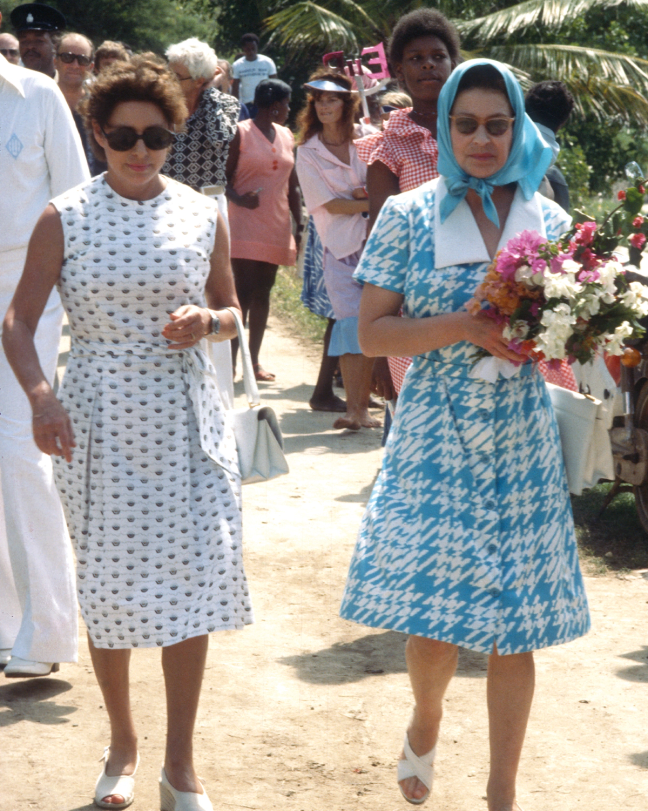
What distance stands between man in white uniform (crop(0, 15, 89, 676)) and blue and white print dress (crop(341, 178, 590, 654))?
53.5 inches

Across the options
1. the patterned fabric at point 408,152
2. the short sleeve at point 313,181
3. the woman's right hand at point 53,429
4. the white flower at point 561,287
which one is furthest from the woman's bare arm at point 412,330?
the short sleeve at point 313,181

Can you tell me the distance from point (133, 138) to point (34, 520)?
1.51 meters

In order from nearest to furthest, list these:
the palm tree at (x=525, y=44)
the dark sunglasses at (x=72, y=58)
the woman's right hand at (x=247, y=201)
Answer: the dark sunglasses at (x=72, y=58), the woman's right hand at (x=247, y=201), the palm tree at (x=525, y=44)

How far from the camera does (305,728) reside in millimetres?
3908

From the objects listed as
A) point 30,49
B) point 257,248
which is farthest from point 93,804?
point 257,248

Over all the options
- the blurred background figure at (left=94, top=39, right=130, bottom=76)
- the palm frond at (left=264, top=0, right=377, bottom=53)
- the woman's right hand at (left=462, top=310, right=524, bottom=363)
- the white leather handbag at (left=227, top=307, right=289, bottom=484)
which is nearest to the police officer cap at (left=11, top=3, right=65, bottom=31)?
the blurred background figure at (left=94, top=39, right=130, bottom=76)

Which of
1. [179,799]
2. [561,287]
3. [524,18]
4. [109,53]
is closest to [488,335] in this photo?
[561,287]

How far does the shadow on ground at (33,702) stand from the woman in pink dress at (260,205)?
530cm

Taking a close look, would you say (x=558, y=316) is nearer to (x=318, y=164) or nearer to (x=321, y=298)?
(x=318, y=164)

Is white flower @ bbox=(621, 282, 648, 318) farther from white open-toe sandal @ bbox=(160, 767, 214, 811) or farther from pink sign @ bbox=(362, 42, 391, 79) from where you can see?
pink sign @ bbox=(362, 42, 391, 79)

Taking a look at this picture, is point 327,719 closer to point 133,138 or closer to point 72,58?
point 133,138

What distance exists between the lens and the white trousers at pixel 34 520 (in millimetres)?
4121

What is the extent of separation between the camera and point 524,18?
64.1ft

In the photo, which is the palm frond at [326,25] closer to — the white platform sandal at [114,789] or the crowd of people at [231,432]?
the crowd of people at [231,432]
